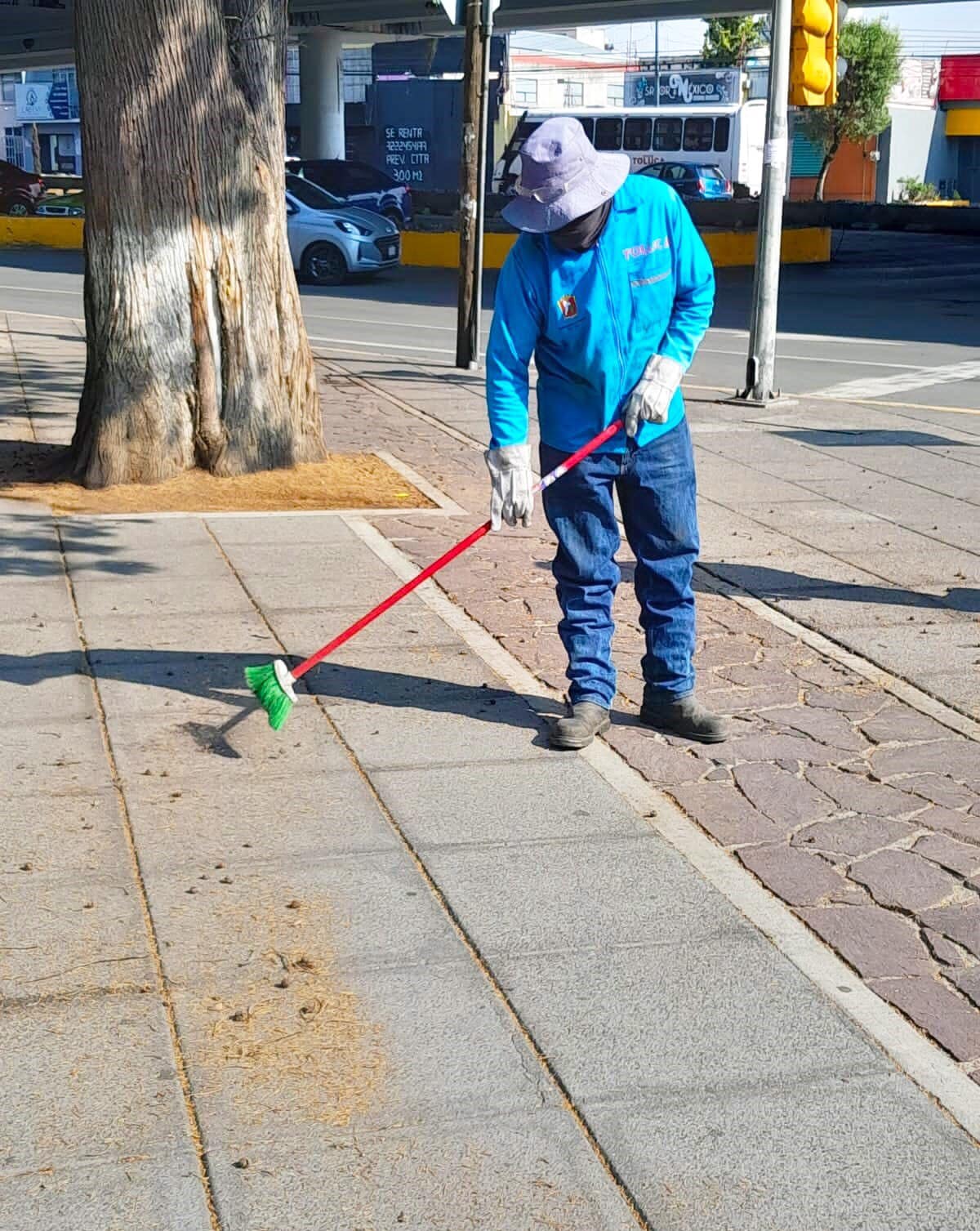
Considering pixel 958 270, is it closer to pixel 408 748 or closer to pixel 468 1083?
pixel 408 748

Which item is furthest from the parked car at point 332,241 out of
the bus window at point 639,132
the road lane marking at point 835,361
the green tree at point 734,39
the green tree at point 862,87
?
the green tree at point 734,39

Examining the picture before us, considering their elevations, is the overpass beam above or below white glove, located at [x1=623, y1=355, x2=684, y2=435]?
above

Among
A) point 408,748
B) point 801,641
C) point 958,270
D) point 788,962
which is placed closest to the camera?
point 788,962

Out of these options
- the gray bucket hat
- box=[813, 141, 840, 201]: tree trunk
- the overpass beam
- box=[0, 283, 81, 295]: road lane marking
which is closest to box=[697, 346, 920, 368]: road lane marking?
box=[0, 283, 81, 295]: road lane marking

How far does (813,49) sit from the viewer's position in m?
11.3

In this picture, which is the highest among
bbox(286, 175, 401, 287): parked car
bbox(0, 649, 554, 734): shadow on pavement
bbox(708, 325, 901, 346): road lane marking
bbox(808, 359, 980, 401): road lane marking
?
bbox(286, 175, 401, 287): parked car

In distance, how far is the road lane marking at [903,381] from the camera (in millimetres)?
13148

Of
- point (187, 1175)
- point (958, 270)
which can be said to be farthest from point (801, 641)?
point (958, 270)

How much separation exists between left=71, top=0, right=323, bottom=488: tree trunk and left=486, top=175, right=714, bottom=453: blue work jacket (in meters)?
3.94

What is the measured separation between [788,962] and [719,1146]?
78 cm

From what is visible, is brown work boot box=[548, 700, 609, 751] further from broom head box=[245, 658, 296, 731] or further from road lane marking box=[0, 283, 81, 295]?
road lane marking box=[0, 283, 81, 295]

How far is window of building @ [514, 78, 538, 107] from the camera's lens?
73062 mm

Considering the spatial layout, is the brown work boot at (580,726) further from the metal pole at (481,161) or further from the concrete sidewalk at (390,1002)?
the metal pole at (481,161)

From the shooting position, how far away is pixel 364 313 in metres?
19.9
